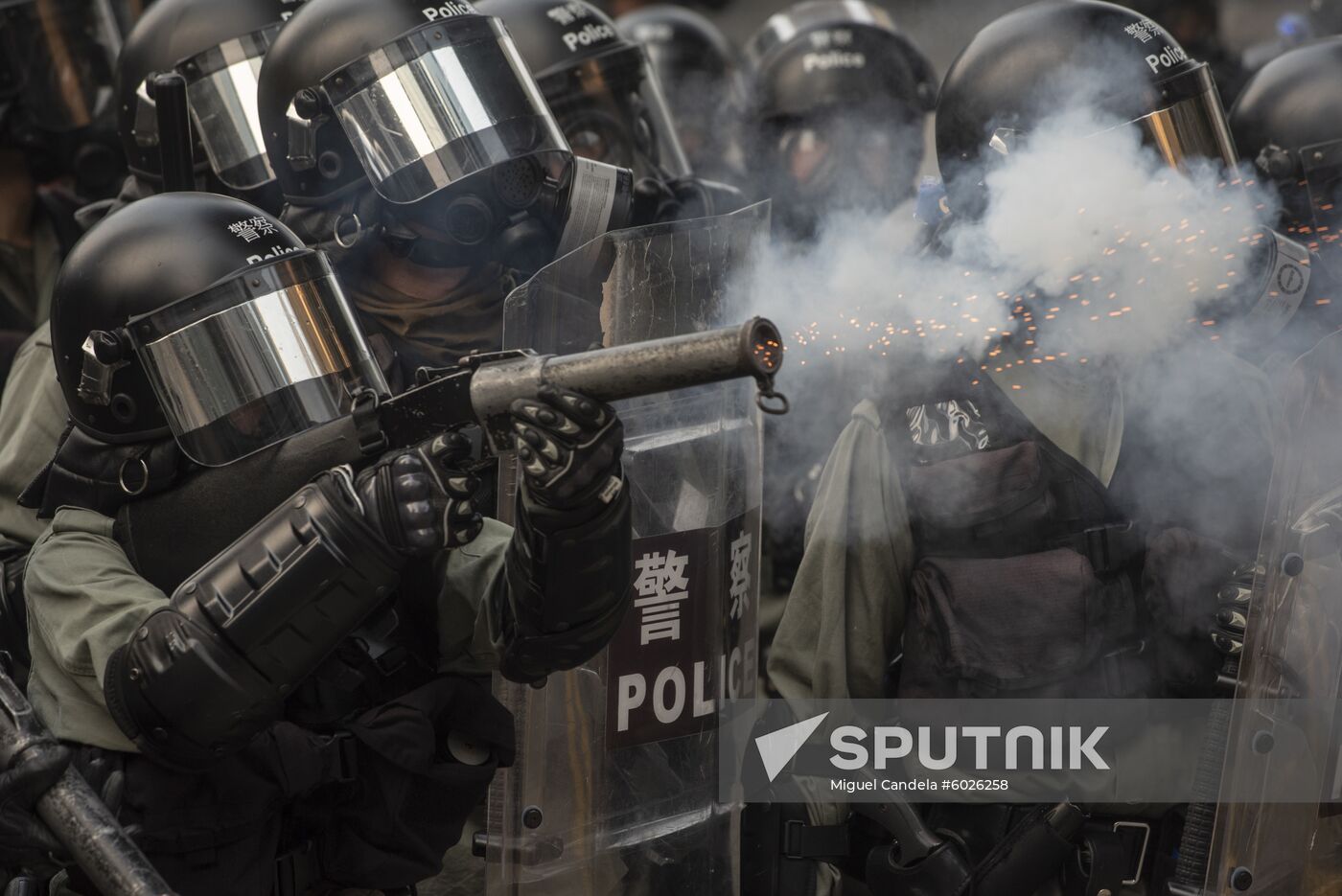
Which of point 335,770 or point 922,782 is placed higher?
point 335,770

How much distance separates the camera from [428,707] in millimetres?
3174

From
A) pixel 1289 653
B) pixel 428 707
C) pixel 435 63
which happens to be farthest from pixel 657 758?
pixel 435 63

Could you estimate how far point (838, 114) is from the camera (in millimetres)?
6766

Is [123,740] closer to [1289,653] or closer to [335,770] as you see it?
[335,770]

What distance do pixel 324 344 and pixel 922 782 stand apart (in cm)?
158

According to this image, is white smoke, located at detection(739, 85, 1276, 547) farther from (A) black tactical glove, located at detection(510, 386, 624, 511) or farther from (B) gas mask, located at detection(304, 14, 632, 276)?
(A) black tactical glove, located at detection(510, 386, 624, 511)

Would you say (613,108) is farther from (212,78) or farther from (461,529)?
(461,529)

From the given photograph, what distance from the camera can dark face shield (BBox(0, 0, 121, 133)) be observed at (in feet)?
20.4

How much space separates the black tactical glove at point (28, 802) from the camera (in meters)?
2.86

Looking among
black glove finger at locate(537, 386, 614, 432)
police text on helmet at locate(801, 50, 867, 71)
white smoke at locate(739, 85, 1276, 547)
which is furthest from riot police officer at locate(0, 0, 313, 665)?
police text on helmet at locate(801, 50, 867, 71)

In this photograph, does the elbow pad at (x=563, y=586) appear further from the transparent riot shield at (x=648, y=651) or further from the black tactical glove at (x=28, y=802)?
the black tactical glove at (x=28, y=802)

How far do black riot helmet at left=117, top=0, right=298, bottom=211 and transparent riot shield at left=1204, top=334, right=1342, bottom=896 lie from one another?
2648 millimetres

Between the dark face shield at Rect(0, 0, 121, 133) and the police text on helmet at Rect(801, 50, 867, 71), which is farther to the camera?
the police text on helmet at Rect(801, 50, 867, 71)

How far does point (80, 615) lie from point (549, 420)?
1037mm
